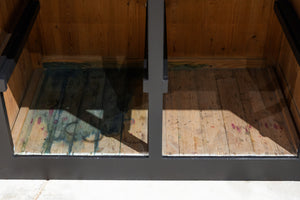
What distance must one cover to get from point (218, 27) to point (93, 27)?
1.07 metres

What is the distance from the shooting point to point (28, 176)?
3699 mm

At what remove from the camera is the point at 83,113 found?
4125mm

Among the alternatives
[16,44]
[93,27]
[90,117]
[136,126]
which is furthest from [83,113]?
[16,44]

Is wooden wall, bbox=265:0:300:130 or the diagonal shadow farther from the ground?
wooden wall, bbox=265:0:300:130

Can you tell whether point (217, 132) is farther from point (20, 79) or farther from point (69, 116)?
point (20, 79)

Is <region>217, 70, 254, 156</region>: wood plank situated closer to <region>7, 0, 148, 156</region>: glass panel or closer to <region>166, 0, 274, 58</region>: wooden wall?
<region>166, 0, 274, 58</region>: wooden wall

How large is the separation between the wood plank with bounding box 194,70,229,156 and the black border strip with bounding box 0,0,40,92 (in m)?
1.48

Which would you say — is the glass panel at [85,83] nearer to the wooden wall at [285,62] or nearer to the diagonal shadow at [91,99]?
the diagonal shadow at [91,99]

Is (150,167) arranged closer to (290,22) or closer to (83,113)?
(83,113)

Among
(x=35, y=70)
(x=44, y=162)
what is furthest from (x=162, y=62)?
(x=35, y=70)

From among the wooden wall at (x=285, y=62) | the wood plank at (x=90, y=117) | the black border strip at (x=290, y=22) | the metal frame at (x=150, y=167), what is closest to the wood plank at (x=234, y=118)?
the metal frame at (x=150, y=167)
